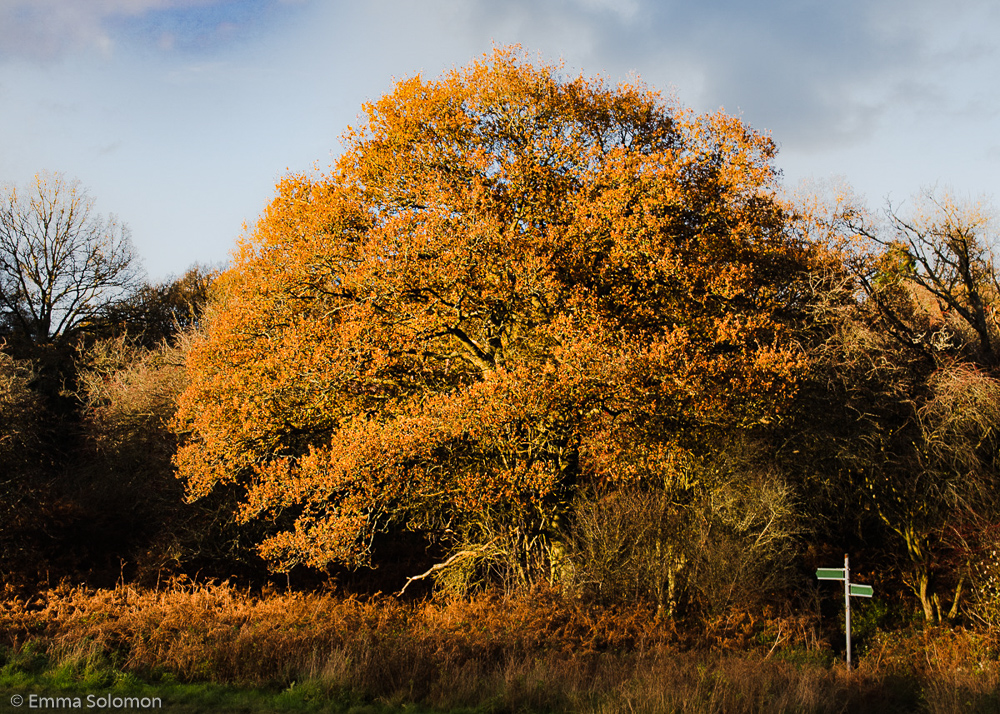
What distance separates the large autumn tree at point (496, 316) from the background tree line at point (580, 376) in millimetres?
70

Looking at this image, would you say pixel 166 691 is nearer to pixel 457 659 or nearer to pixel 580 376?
pixel 457 659

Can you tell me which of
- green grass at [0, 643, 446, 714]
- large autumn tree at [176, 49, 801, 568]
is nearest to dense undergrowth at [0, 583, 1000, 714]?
green grass at [0, 643, 446, 714]

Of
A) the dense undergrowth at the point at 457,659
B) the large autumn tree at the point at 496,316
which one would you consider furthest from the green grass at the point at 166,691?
the large autumn tree at the point at 496,316

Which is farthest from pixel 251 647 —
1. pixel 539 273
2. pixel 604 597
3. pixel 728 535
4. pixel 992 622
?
pixel 992 622

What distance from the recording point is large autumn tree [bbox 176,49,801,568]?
1474 centimetres

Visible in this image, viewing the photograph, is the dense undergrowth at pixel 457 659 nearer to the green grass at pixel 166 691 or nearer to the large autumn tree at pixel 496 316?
the green grass at pixel 166 691

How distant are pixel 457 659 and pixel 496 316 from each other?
7.60m

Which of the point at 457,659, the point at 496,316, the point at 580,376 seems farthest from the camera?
the point at 496,316

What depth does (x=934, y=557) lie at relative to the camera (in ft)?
67.2

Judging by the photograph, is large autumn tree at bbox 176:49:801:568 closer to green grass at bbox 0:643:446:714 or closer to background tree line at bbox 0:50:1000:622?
background tree line at bbox 0:50:1000:622

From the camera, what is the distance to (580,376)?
14109 mm

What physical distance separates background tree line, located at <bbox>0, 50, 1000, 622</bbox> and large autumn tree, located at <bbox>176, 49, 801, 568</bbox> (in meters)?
0.07

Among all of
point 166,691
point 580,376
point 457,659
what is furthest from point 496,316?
point 166,691

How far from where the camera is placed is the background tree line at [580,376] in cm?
1512
